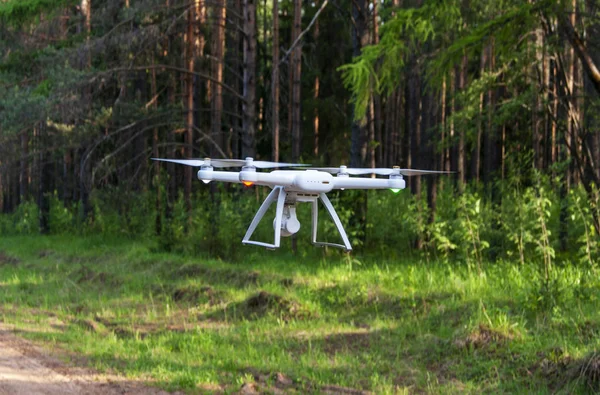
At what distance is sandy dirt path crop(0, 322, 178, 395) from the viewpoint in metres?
9.09

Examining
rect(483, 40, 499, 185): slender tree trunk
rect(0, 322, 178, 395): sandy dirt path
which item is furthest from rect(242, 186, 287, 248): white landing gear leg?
rect(483, 40, 499, 185): slender tree trunk

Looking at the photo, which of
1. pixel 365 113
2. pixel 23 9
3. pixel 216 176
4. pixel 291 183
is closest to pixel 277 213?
pixel 291 183

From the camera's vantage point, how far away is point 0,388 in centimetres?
902

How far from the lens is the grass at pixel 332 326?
8938mm

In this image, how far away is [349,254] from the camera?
1409 centimetres

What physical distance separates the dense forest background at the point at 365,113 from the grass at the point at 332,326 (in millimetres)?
839

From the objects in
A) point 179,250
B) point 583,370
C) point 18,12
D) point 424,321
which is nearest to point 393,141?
point 179,250

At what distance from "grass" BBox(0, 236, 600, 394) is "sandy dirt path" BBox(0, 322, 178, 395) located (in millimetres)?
299

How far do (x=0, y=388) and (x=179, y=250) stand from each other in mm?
9732

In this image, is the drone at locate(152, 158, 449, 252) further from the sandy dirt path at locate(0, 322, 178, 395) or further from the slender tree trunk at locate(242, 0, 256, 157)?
the slender tree trunk at locate(242, 0, 256, 157)

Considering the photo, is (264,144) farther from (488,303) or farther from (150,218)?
(488,303)

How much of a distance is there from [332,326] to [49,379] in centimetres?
412

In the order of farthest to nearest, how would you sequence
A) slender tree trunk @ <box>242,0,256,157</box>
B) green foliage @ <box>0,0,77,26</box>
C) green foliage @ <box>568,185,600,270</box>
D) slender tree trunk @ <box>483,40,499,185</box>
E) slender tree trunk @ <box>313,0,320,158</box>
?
slender tree trunk @ <box>313,0,320,158</box> → slender tree trunk @ <box>483,40,499,185</box> → green foliage @ <box>0,0,77,26</box> → green foliage @ <box>568,185,600,270</box> → slender tree trunk @ <box>242,0,256,157</box>

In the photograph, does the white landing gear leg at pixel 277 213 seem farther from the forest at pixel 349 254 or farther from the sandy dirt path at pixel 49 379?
the sandy dirt path at pixel 49 379
